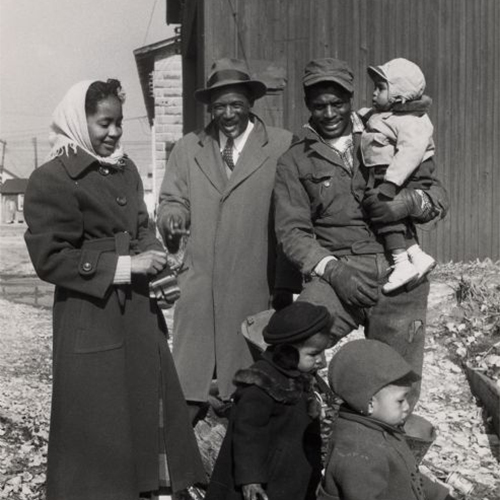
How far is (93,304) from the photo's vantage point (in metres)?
3.62

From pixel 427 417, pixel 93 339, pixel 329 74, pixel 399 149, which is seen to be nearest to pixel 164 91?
pixel 427 417

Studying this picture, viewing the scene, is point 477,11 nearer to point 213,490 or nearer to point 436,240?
point 436,240

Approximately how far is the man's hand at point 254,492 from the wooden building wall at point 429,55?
6.56 metres

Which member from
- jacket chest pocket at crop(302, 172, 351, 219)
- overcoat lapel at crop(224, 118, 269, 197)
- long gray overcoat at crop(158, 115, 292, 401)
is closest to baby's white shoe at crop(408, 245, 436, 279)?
jacket chest pocket at crop(302, 172, 351, 219)

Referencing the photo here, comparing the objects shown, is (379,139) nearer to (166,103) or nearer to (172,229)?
(172,229)

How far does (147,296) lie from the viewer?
381 cm

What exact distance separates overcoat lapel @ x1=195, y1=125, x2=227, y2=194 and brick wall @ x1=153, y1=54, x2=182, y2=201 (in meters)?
10.7

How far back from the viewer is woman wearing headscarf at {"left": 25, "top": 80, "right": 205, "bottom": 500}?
139 inches

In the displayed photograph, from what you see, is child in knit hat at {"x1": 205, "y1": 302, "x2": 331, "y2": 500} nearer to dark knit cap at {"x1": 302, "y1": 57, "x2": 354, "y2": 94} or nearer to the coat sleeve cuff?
the coat sleeve cuff

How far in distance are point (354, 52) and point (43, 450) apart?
605 cm

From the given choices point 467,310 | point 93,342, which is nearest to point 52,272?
point 93,342

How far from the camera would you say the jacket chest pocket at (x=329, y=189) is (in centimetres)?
396

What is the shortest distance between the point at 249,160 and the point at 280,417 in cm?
168

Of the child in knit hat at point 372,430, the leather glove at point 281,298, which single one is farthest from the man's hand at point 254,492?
the leather glove at point 281,298
